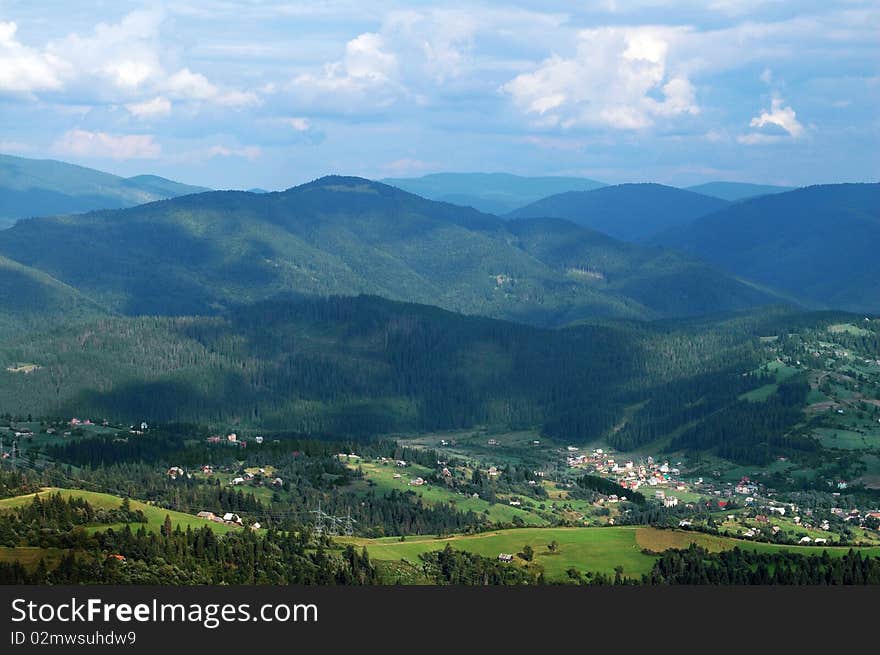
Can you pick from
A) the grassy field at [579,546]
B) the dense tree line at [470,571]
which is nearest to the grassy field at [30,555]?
the grassy field at [579,546]

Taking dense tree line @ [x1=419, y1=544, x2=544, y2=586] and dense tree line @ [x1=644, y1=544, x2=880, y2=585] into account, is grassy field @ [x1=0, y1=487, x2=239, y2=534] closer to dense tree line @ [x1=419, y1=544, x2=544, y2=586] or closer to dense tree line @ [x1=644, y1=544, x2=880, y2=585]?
dense tree line @ [x1=419, y1=544, x2=544, y2=586]

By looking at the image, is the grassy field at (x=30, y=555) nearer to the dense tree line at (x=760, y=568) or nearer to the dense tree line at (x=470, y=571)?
the dense tree line at (x=470, y=571)

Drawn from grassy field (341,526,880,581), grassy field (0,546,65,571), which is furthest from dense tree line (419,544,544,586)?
grassy field (0,546,65,571)

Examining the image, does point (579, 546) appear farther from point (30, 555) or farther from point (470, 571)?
point (30, 555)

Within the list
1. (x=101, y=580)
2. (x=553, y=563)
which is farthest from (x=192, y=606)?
(x=553, y=563)

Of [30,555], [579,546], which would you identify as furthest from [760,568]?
[30,555]

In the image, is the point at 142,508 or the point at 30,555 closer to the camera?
the point at 30,555
